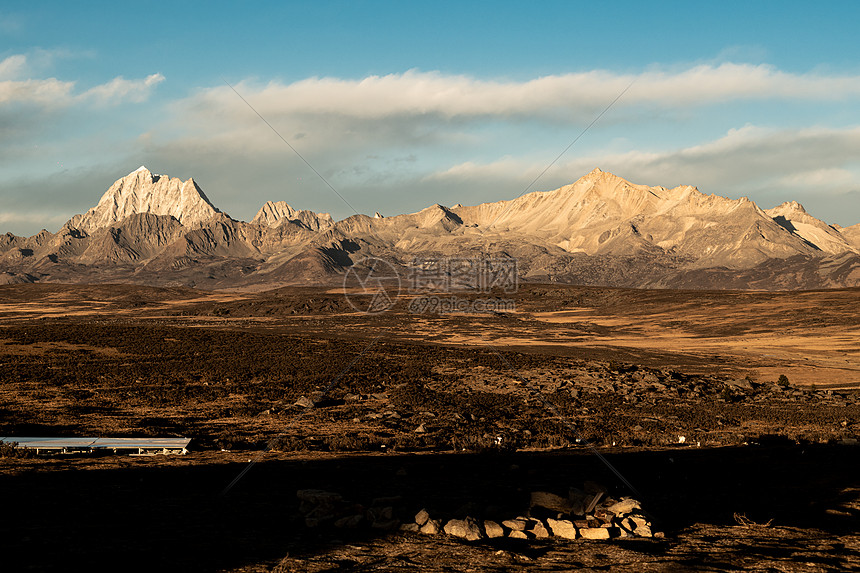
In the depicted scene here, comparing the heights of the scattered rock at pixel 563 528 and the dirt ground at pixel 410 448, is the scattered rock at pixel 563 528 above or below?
above

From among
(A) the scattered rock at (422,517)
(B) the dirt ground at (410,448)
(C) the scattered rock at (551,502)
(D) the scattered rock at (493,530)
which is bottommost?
(B) the dirt ground at (410,448)

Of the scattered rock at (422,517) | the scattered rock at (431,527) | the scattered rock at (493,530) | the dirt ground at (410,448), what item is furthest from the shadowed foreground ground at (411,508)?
the scattered rock at (422,517)

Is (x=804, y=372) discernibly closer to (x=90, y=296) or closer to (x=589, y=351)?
(x=589, y=351)

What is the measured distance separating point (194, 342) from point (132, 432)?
126 feet

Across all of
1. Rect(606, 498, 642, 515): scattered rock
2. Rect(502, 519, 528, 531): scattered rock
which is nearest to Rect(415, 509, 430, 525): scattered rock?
Rect(502, 519, 528, 531): scattered rock

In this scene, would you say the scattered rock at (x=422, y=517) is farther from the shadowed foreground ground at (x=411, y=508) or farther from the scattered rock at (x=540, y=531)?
the scattered rock at (x=540, y=531)

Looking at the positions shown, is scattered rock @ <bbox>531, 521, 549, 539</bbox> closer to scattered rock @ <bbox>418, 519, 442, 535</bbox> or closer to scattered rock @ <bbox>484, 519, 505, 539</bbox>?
scattered rock @ <bbox>484, 519, 505, 539</bbox>

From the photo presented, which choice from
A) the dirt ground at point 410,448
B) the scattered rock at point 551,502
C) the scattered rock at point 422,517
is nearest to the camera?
the dirt ground at point 410,448

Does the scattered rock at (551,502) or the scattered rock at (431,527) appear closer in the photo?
the scattered rock at (431,527)

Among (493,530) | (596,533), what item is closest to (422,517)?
(493,530)

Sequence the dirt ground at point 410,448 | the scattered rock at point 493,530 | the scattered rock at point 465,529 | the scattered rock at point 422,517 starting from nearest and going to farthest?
the dirt ground at point 410,448 < the scattered rock at point 465,529 < the scattered rock at point 493,530 < the scattered rock at point 422,517

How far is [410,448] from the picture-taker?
24422mm

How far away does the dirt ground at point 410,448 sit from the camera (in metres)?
12.3

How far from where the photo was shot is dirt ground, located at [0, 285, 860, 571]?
12266mm
